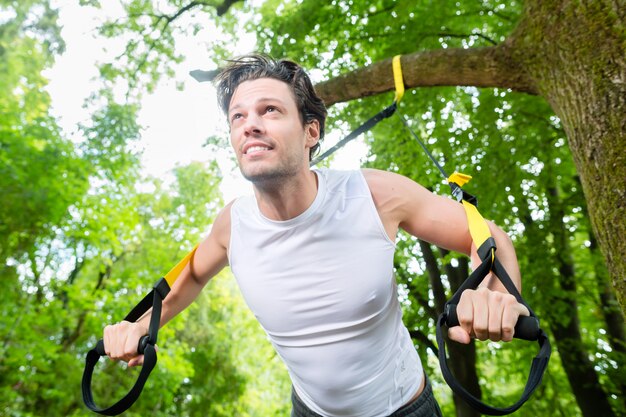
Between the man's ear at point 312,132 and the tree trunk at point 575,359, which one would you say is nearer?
the man's ear at point 312,132

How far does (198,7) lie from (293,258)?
6996 millimetres

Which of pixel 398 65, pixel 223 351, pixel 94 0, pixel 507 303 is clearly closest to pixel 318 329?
pixel 507 303

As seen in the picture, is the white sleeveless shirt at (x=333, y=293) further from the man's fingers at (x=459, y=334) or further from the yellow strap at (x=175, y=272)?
the man's fingers at (x=459, y=334)

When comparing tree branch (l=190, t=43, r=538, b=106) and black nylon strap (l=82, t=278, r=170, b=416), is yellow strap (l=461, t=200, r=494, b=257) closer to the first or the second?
black nylon strap (l=82, t=278, r=170, b=416)

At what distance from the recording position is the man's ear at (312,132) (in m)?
2.20

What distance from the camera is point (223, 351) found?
16609 millimetres

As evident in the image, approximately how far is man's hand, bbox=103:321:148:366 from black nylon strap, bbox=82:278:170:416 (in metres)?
0.02

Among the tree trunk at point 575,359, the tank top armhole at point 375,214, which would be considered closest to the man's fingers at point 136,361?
the tank top armhole at point 375,214

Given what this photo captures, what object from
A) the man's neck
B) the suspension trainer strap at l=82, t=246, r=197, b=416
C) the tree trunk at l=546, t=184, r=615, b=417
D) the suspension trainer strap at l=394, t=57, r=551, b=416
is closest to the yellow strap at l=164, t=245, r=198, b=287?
the suspension trainer strap at l=82, t=246, r=197, b=416

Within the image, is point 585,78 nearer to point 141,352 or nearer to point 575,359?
point 141,352

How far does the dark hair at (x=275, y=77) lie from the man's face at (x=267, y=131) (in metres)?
0.05

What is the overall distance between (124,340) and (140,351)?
0.27 ft

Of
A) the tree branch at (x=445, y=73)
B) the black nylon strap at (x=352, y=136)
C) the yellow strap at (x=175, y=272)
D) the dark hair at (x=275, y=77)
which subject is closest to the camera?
the yellow strap at (x=175, y=272)

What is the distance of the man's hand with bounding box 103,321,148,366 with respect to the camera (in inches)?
72.9
